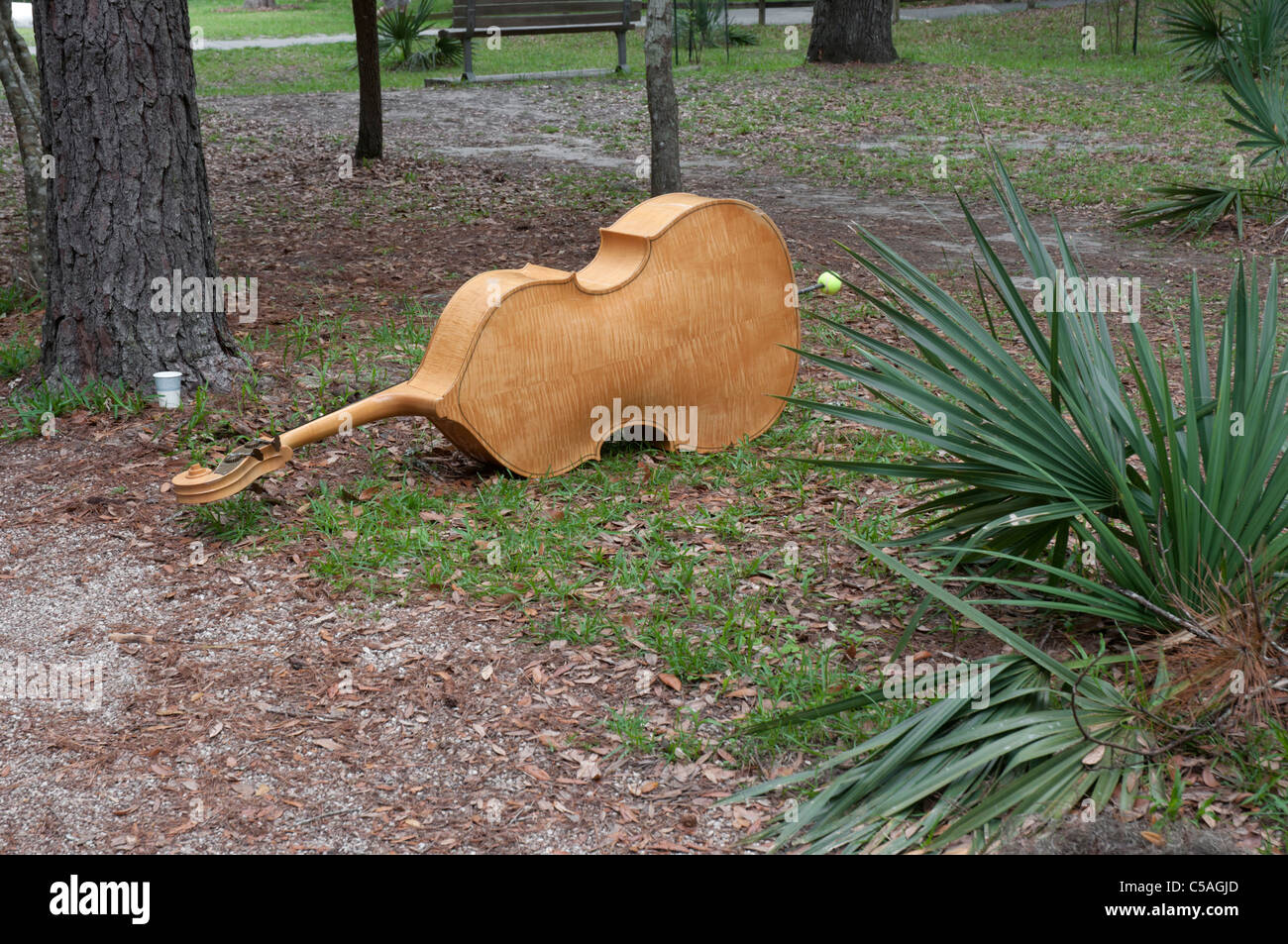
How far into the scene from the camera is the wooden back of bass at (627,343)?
416cm

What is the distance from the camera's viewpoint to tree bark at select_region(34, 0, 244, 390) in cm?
466

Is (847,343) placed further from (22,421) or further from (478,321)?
(22,421)

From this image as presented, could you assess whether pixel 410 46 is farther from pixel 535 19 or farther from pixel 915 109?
pixel 915 109

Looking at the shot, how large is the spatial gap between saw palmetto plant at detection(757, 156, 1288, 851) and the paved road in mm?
18220

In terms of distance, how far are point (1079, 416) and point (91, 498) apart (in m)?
3.35

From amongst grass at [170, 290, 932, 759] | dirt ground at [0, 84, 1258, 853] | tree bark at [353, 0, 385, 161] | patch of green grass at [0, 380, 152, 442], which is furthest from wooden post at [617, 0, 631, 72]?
dirt ground at [0, 84, 1258, 853]

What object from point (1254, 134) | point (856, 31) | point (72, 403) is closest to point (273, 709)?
point (72, 403)

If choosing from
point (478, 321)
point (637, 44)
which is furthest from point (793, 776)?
point (637, 44)

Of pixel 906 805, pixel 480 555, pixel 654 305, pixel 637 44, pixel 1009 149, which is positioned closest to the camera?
pixel 906 805

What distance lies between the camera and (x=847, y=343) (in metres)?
6.11

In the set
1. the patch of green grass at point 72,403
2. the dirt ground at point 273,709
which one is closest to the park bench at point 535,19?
the patch of green grass at point 72,403

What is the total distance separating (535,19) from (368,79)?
658cm

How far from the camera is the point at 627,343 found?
448 cm

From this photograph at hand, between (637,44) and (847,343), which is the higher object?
(637,44)
